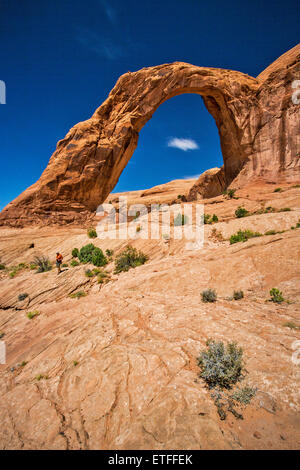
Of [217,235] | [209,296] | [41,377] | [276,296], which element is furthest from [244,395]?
[217,235]

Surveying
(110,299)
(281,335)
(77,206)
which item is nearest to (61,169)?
(77,206)

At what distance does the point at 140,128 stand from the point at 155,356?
26005 millimetres

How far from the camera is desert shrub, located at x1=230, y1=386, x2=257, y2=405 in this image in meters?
2.48

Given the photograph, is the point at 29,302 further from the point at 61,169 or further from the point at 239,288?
the point at 61,169

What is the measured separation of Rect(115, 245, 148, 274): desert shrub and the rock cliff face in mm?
13132

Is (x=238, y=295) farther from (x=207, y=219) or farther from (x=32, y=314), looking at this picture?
(x=207, y=219)

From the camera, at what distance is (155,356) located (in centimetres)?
367

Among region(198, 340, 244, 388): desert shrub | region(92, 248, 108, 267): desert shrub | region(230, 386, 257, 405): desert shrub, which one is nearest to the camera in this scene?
region(230, 386, 257, 405): desert shrub

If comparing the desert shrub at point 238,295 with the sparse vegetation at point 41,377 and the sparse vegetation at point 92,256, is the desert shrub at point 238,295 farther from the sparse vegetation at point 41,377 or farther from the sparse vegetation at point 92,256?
the sparse vegetation at point 92,256

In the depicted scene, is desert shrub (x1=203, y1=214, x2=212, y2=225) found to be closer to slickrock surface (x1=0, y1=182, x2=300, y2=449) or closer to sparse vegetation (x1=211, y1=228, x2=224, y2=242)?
sparse vegetation (x1=211, y1=228, x2=224, y2=242)

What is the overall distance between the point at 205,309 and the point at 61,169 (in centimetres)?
2216

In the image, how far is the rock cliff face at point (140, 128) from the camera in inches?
805

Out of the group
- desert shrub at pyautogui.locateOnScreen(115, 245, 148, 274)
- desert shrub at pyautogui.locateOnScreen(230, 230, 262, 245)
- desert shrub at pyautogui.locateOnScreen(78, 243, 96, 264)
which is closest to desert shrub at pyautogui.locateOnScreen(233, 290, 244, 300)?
desert shrub at pyautogui.locateOnScreen(230, 230, 262, 245)

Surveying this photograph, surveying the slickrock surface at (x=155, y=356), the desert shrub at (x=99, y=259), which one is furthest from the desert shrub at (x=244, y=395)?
the desert shrub at (x=99, y=259)
